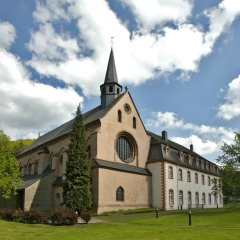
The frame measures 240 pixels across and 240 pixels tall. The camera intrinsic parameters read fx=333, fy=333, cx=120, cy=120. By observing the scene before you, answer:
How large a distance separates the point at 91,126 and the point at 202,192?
27051 mm

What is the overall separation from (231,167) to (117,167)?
14.1 meters

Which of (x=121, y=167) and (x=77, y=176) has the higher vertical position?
(x=121, y=167)

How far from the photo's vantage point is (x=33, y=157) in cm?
6159

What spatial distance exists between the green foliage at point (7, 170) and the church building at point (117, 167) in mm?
3108

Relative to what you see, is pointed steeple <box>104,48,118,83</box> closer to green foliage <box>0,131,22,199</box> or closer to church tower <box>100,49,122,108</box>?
church tower <box>100,49,122,108</box>

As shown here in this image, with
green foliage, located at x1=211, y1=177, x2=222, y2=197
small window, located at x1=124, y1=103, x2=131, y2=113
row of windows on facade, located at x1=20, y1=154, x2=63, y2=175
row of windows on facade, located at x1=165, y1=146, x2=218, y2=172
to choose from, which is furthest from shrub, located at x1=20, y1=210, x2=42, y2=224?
row of windows on facade, located at x1=165, y1=146, x2=218, y2=172

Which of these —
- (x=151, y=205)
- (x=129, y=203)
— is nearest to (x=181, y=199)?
(x=151, y=205)

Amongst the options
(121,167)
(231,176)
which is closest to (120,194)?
(121,167)

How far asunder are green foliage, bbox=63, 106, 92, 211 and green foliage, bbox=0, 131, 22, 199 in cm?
883

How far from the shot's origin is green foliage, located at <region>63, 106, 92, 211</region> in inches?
1412

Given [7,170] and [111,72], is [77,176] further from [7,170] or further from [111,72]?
[111,72]

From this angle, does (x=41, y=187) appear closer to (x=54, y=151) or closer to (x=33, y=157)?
(x=54, y=151)

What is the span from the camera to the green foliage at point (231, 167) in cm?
4038

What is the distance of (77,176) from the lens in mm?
37000
